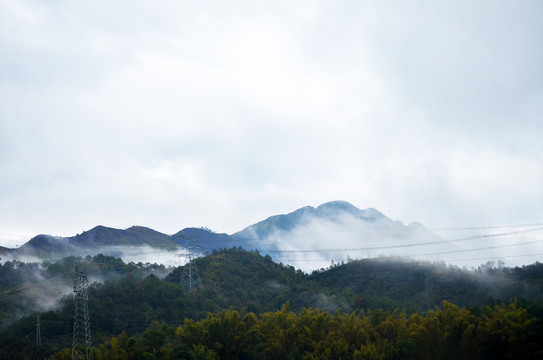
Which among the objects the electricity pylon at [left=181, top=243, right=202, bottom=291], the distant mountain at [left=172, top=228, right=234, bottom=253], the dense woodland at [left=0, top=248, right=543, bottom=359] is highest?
the distant mountain at [left=172, top=228, right=234, bottom=253]

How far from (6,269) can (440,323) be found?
285ft

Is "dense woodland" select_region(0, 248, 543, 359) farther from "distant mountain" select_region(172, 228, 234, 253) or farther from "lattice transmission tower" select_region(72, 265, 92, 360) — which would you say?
"distant mountain" select_region(172, 228, 234, 253)

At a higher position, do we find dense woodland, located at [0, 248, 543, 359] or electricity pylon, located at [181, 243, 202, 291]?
electricity pylon, located at [181, 243, 202, 291]

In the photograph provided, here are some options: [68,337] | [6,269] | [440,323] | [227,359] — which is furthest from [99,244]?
[440,323]

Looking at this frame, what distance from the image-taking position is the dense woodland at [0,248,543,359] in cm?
3064

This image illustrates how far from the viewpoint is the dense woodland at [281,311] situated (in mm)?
30641

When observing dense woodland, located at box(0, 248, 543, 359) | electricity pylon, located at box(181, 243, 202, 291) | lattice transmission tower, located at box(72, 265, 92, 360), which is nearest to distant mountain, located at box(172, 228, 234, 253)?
dense woodland, located at box(0, 248, 543, 359)

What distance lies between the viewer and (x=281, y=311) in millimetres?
37438

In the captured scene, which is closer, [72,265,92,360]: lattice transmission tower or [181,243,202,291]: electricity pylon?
[72,265,92,360]: lattice transmission tower

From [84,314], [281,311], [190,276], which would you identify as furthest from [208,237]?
[84,314]

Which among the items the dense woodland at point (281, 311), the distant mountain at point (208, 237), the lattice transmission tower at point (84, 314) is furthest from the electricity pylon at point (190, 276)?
the distant mountain at point (208, 237)

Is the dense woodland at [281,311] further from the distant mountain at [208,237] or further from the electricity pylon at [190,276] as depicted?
the distant mountain at [208,237]

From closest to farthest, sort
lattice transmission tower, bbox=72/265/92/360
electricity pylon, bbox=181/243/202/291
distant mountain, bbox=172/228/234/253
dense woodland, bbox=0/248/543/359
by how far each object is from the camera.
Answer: lattice transmission tower, bbox=72/265/92/360, dense woodland, bbox=0/248/543/359, electricity pylon, bbox=181/243/202/291, distant mountain, bbox=172/228/234/253

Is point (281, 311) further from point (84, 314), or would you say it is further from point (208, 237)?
point (208, 237)
